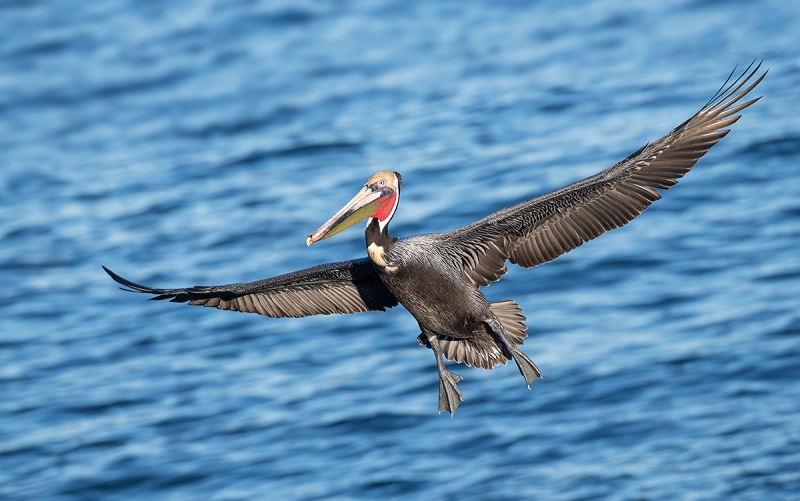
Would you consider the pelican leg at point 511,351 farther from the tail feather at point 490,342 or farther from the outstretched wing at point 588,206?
the outstretched wing at point 588,206

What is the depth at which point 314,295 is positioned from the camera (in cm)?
947

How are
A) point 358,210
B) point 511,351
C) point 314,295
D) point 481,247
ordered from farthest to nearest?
point 314,295
point 481,247
point 511,351
point 358,210

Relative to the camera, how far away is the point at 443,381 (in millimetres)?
9258

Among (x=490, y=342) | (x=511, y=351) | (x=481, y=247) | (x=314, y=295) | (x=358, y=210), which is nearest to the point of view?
(x=358, y=210)

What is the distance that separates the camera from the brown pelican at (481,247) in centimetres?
819

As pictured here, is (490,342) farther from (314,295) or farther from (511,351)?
(314,295)

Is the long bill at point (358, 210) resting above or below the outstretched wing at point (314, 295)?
above

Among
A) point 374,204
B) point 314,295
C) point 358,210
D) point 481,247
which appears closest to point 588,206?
point 481,247

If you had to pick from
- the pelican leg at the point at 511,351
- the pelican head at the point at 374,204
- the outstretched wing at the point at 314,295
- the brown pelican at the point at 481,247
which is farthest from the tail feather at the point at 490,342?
the pelican head at the point at 374,204

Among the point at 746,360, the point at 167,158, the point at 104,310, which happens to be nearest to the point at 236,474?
the point at 104,310

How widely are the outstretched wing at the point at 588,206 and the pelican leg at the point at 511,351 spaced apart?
36 centimetres

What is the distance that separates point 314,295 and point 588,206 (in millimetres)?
2153

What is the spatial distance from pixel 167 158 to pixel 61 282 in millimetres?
4275

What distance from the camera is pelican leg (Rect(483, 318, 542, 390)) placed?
8594 millimetres
